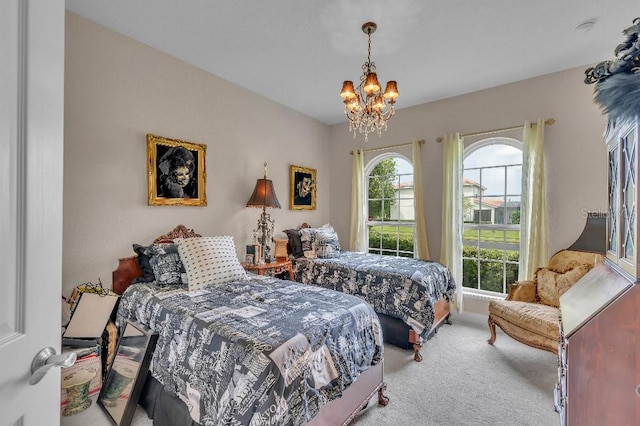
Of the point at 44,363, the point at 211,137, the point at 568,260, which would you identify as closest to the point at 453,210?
the point at 568,260

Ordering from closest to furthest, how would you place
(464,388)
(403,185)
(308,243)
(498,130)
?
(464,388)
(498,130)
(308,243)
(403,185)

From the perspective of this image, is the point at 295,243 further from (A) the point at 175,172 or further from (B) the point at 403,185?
(B) the point at 403,185

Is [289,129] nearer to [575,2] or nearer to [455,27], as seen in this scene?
[455,27]

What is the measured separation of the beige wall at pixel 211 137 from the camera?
2256mm

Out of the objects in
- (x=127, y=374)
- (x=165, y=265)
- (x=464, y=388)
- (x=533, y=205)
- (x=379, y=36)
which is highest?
(x=379, y=36)

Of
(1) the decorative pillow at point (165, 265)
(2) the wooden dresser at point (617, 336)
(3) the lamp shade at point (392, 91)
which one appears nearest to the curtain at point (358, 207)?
(3) the lamp shade at point (392, 91)

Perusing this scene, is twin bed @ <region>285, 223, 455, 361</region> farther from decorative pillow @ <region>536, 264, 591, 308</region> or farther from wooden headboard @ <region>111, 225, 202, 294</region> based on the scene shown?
wooden headboard @ <region>111, 225, 202, 294</region>

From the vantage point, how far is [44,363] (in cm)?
63

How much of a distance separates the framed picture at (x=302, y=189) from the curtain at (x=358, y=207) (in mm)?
644

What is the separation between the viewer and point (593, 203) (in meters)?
2.88

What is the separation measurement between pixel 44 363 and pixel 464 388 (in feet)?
8.25

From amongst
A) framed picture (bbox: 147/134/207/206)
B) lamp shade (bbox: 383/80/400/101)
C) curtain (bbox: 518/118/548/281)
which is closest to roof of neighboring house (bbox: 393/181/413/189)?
curtain (bbox: 518/118/548/281)

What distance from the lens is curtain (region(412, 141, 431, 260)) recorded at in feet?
12.6

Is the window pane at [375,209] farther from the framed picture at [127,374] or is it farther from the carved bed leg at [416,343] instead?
the framed picture at [127,374]
